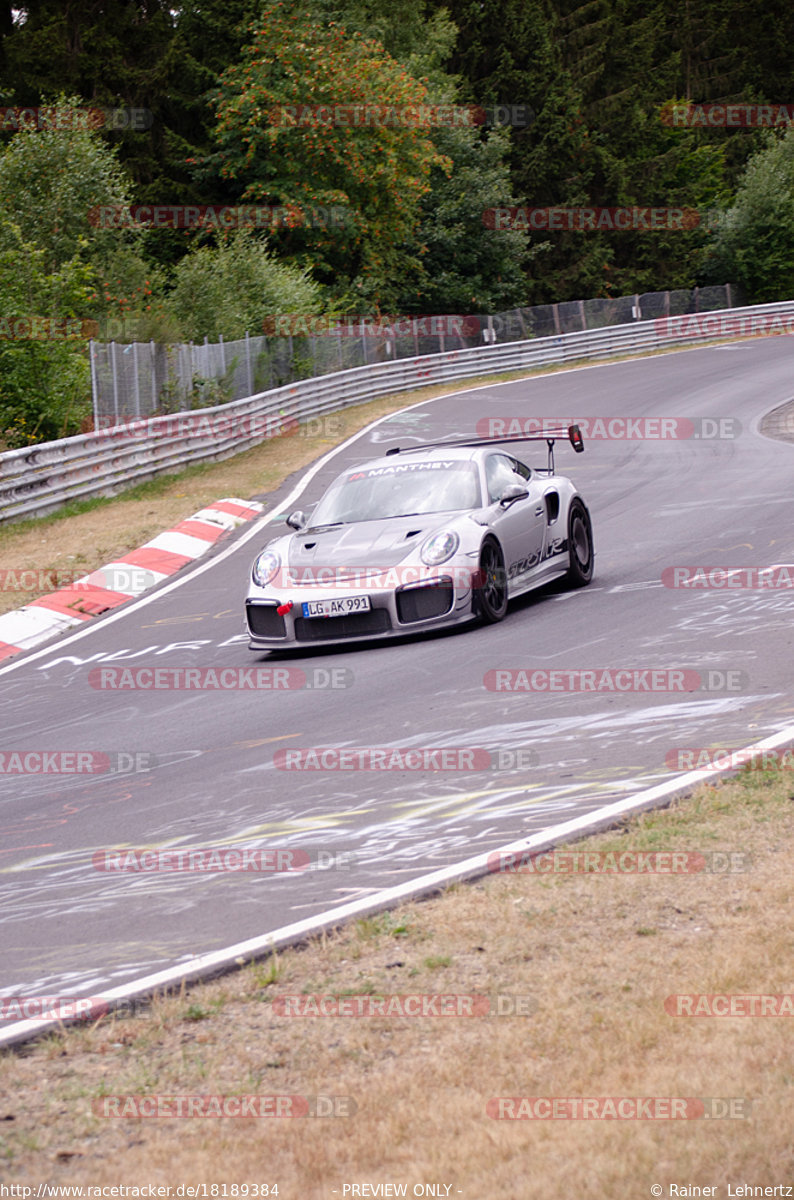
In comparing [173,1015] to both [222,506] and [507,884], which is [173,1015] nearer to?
[507,884]

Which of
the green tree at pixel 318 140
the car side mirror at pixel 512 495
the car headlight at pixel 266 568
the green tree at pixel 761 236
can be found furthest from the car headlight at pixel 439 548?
the green tree at pixel 761 236

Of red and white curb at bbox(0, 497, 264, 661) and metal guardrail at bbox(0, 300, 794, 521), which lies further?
metal guardrail at bbox(0, 300, 794, 521)

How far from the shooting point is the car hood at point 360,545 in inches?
398

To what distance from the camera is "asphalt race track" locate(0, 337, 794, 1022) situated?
517 cm

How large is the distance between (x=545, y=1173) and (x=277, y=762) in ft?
14.2

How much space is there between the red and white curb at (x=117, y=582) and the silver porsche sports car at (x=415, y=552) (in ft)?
9.29

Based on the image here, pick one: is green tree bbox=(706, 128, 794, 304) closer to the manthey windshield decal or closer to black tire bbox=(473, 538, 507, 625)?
the manthey windshield decal

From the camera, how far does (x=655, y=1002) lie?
3895mm

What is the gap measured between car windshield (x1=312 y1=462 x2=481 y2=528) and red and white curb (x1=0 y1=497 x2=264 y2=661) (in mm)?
2960

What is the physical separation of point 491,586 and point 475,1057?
6.89 metres

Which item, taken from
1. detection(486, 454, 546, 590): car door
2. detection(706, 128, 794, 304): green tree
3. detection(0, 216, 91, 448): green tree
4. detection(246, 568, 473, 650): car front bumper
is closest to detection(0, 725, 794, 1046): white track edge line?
detection(246, 568, 473, 650): car front bumper

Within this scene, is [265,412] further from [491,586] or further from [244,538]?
[491,586]

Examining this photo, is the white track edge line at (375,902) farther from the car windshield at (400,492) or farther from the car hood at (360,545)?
the car windshield at (400,492)

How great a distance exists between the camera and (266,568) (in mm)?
10406
